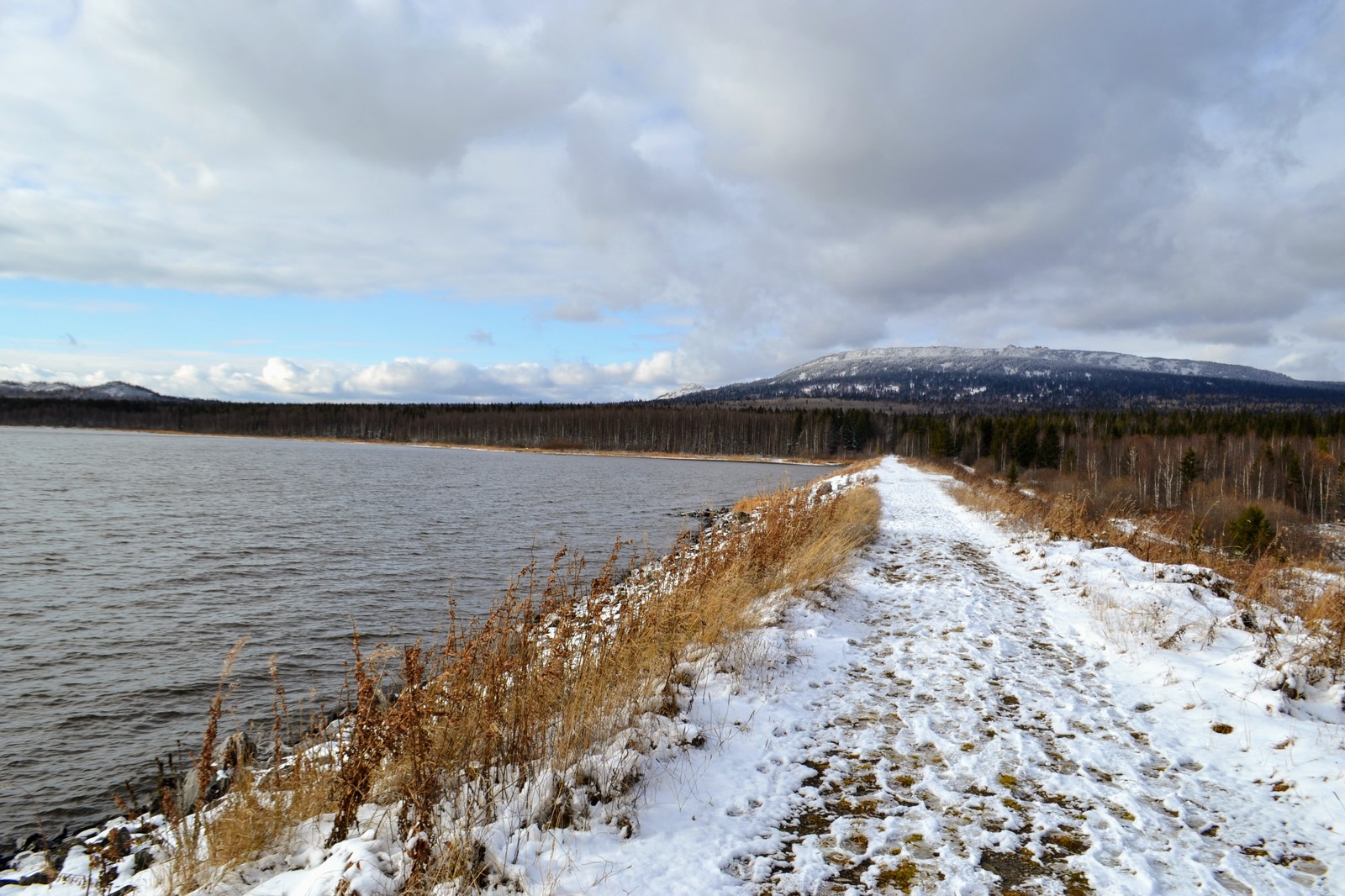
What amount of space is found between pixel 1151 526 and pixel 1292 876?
19.9 metres

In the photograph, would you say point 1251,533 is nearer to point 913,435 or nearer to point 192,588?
point 192,588

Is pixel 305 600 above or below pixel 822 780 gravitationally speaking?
below

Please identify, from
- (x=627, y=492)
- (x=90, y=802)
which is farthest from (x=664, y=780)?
(x=627, y=492)

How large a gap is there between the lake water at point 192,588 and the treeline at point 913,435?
37.4 meters

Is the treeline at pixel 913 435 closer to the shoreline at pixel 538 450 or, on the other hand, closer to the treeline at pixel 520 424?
the treeline at pixel 520 424

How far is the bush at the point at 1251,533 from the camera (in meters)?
23.6

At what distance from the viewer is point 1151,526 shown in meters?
20.2

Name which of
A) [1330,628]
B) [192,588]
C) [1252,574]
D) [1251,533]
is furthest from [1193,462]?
[192,588]

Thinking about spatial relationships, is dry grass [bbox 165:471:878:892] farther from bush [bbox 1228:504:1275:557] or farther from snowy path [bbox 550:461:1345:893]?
bush [bbox 1228:504:1275:557]

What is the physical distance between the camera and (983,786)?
4.80 metres

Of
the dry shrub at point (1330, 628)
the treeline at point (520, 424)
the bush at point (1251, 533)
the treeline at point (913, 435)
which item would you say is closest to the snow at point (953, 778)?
the dry shrub at point (1330, 628)

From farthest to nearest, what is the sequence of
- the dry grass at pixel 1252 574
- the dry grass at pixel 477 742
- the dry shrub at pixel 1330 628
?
the dry grass at pixel 1252 574, the dry shrub at pixel 1330 628, the dry grass at pixel 477 742

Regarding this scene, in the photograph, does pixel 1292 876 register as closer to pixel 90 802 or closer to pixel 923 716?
pixel 923 716

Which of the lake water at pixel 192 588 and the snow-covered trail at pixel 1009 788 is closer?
the snow-covered trail at pixel 1009 788
